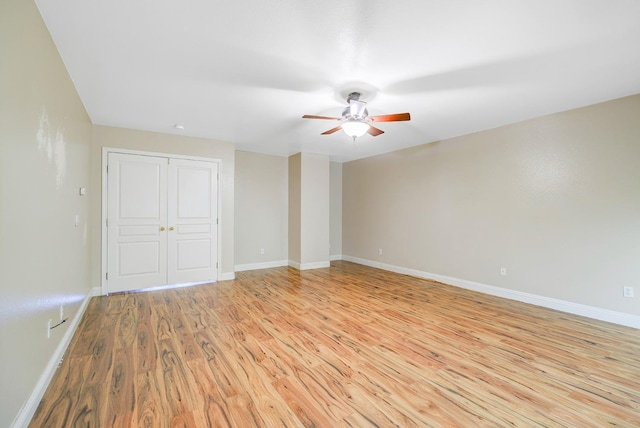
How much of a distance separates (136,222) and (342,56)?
13.1ft

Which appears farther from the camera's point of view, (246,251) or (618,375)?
(246,251)

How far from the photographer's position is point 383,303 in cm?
388

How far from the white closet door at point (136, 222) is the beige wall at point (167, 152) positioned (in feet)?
0.43

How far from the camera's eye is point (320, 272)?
5.78 meters

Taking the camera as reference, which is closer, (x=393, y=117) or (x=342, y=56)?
(x=342, y=56)

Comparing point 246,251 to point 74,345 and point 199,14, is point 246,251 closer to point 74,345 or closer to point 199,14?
point 74,345

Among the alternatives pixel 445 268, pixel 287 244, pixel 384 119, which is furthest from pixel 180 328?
pixel 445 268

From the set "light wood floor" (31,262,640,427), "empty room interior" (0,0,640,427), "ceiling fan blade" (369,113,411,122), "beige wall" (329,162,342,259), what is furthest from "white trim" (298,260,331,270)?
"ceiling fan blade" (369,113,411,122)

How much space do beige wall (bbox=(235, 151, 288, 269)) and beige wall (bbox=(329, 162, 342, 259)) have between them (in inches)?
53.5

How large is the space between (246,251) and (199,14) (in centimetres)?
472

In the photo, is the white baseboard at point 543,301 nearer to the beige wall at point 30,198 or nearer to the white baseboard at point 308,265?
the white baseboard at point 308,265

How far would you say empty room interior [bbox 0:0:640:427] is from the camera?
1.76 m

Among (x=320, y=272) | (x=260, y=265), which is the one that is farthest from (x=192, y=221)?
(x=320, y=272)

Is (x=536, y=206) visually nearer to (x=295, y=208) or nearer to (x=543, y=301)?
(x=543, y=301)
